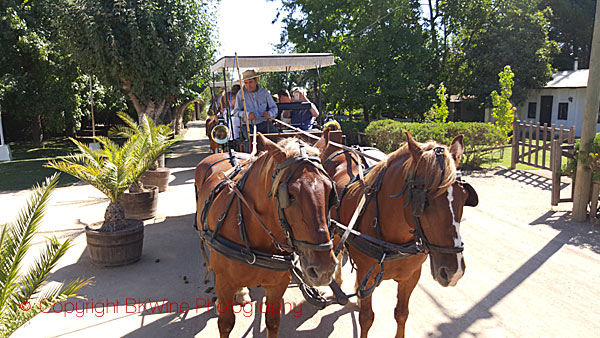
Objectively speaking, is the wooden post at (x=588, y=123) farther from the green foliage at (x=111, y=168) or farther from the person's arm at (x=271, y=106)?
the green foliage at (x=111, y=168)

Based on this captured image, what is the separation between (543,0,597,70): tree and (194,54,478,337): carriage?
37089mm

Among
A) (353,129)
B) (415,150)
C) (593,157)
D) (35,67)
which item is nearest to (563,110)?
(353,129)

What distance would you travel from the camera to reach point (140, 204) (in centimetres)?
841

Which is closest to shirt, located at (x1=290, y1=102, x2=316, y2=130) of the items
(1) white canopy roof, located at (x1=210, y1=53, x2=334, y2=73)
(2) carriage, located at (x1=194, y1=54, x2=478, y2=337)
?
(1) white canopy roof, located at (x1=210, y1=53, x2=334, y2=73)

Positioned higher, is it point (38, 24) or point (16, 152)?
point (38, 24)

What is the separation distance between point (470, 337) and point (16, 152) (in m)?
22.2

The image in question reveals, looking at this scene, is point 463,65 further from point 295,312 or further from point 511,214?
point 295,312

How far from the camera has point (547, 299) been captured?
16.1 feet

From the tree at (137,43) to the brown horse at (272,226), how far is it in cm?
1148

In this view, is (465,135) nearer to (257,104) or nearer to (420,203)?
(257,104)

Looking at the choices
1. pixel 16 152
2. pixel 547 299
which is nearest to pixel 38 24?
pixel 16 152

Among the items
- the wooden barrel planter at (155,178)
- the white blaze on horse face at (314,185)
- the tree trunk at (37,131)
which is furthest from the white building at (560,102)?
the tree trunk at (37,131)

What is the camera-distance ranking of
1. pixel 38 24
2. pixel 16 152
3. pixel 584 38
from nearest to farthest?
pixel 38 24 → pixel 16 152 → pixel 584 38

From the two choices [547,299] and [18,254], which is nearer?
[18,254]
